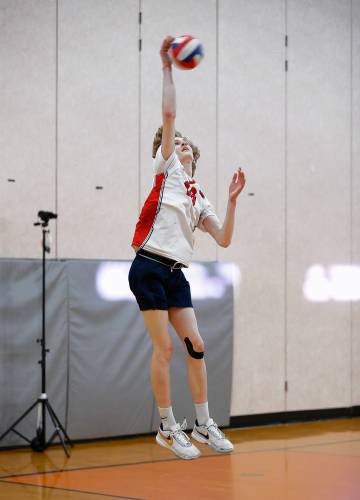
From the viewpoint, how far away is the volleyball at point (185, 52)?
481 centimetres

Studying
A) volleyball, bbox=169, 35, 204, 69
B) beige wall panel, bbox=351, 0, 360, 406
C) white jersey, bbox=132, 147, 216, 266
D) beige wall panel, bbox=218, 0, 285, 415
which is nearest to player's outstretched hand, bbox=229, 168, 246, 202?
white jersey, bbox=132, 147, 216, 266

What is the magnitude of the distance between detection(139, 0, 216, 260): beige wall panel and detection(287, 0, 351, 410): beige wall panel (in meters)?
1.18

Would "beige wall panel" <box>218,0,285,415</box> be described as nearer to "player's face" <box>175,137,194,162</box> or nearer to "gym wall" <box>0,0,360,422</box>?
"gym wall" <box>0,0,360,422</box>

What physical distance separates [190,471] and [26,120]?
3764mm

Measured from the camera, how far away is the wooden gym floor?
237 inches

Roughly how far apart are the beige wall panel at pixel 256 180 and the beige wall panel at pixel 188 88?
0.47 feet

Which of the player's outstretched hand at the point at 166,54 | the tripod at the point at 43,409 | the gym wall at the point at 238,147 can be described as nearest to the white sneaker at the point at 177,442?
the player's outstretched hand at the point at 166,54

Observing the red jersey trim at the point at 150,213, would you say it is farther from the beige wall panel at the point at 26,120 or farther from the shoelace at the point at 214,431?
the beige wall panel at the point at 26,120

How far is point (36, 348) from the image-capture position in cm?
834

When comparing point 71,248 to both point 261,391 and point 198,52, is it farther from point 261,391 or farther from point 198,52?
point 198,52

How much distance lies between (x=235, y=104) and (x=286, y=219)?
1.50m

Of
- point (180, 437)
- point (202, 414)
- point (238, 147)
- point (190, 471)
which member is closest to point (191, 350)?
point (202, 414)

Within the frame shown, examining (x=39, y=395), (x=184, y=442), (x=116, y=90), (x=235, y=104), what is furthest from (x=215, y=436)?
(x=235, y=104)

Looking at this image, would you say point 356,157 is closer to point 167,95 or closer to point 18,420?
point 18,420
